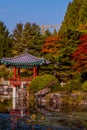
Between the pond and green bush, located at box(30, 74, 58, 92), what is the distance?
9.69 metres

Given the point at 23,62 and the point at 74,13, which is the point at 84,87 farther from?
the point at 74,13

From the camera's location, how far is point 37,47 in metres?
45.6

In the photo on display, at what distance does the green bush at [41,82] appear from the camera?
33000mm

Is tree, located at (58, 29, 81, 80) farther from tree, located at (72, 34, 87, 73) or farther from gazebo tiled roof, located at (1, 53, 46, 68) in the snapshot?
tree, located at (72, 34, 87, 73)

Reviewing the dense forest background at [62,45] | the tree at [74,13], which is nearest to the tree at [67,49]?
the dense forest background at [62,45]

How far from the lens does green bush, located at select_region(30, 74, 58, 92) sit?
33000 mm

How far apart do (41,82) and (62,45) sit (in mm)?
5032

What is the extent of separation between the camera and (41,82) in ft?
109

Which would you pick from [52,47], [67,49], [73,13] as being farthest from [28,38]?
[67,49]

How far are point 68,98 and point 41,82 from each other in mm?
3008

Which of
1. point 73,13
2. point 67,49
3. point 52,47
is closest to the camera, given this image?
point 67,49

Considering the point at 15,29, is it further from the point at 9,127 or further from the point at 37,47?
the point at 9,127

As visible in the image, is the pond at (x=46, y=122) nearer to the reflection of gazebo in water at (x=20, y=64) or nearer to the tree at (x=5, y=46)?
the reflection of gazebo in water at (x=20, y=64)

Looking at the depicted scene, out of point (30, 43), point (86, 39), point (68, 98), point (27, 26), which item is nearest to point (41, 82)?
point (68, 98)
